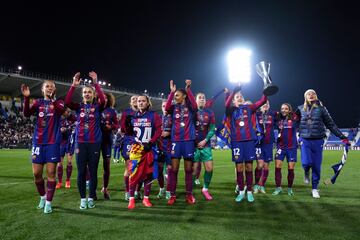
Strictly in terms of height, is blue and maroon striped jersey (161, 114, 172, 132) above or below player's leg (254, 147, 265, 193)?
above

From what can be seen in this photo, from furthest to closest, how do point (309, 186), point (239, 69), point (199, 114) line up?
A: point (309, 186) < point (199, 114) < point (239, 69)

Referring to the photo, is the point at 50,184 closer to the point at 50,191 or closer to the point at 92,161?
the point at 50,191

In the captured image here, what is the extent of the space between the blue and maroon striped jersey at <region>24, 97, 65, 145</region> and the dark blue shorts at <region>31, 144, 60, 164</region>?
0.07m

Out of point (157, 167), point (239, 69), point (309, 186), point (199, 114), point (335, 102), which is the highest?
point (335, 102)

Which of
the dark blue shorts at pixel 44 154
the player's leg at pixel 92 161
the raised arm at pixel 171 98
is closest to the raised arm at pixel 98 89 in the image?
the player's leg at pixel 92 161

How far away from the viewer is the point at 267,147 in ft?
26.1

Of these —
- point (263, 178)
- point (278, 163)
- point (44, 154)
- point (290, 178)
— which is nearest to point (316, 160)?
point (290, 178)

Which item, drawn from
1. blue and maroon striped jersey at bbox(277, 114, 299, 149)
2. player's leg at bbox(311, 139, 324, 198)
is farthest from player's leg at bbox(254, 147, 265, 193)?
player's leg at bbox(311, 139, 324, 198)

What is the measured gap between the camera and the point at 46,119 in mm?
5535

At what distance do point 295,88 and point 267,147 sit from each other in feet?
208

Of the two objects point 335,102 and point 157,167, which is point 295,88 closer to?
point 335,102

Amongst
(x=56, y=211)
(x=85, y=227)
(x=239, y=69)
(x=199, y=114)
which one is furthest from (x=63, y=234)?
(x=239, y=69)

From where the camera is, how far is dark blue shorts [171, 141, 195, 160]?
20.4 feet

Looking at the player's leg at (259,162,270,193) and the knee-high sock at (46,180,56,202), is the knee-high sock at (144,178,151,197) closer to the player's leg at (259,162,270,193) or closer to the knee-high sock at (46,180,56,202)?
the knee-high sock at (46,180,56,202)
